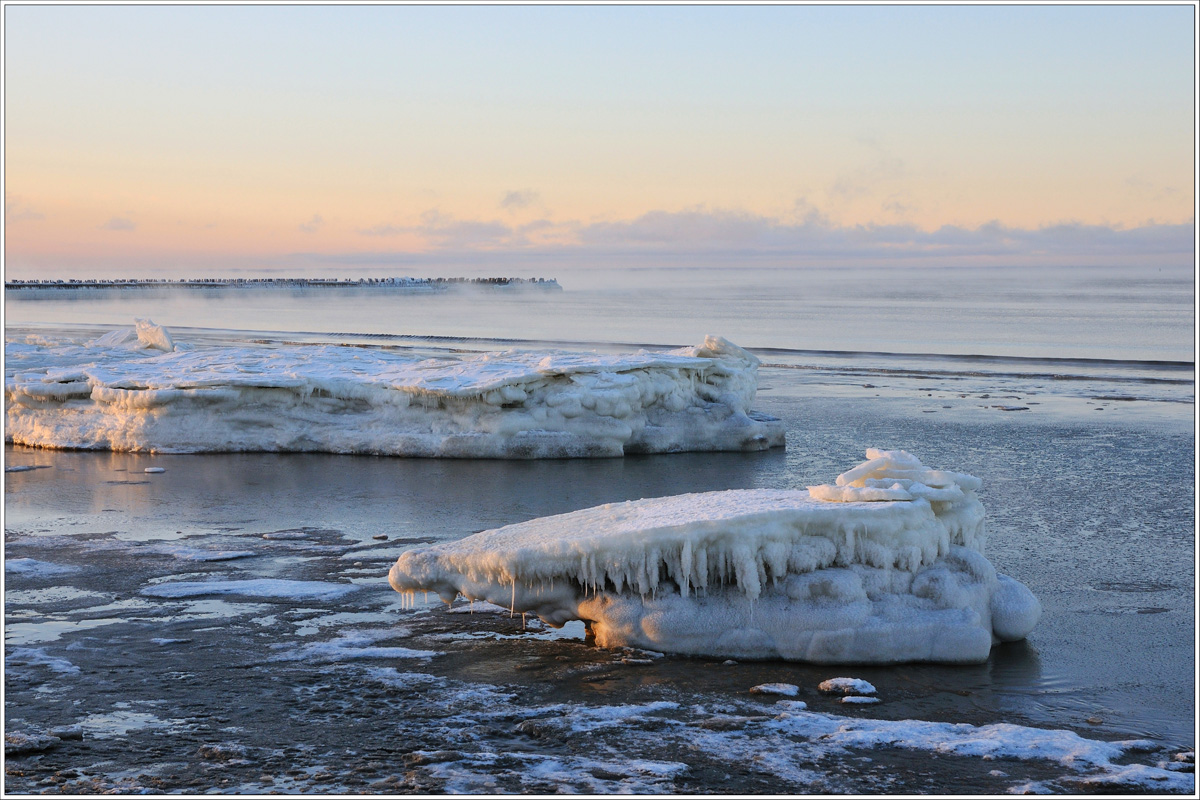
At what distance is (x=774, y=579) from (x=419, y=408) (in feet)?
32.9

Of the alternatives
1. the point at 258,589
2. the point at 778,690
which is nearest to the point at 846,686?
the point at 778,690

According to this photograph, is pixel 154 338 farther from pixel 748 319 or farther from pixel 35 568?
pixel 748 319

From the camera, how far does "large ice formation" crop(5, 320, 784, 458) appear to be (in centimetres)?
1669

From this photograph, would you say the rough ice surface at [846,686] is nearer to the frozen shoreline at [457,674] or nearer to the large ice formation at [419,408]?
the frozen shoreline at [457,674]

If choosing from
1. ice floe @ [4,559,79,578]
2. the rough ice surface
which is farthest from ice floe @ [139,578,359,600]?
the rough ice surface

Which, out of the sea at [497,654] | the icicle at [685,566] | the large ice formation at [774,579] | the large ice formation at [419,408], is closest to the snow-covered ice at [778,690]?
the sea at [497,654]

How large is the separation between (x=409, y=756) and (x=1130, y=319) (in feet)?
179

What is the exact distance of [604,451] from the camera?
16734mm

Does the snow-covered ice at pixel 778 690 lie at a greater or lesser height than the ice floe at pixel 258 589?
lesser

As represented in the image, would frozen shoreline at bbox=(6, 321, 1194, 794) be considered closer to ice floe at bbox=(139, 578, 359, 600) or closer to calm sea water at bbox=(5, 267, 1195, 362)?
ice floe at bbox=(139, 578, 359, 600)

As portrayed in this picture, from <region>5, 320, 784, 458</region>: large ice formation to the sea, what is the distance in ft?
1.47

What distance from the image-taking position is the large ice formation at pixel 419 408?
16688 mm

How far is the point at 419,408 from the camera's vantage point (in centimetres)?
1722

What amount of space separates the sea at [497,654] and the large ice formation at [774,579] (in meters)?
0.20
